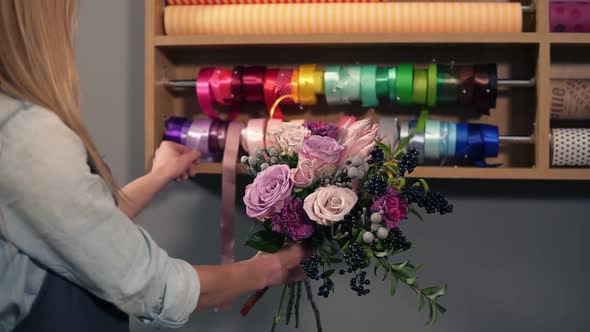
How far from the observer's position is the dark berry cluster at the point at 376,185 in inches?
43.7

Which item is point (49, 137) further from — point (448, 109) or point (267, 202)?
point (448, 109)

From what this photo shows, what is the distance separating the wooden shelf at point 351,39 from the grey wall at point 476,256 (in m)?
0.40

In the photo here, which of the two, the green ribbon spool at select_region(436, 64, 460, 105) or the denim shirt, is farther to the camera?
the green ribbon spool at select_region(436, 64, 460, 105)

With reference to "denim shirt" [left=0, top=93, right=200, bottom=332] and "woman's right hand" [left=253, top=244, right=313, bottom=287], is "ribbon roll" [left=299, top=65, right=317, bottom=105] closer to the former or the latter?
"woman's right hand" [left=253, top=244, right=313, bottom=287]

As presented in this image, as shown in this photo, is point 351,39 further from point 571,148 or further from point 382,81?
point 571,148

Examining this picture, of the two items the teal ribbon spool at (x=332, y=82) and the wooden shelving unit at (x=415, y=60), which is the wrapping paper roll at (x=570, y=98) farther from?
the teal ribbon spool at (x=332, y=82)

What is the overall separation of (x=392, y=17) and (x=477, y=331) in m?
0.84

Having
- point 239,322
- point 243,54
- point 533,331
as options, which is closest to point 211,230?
point 239,322

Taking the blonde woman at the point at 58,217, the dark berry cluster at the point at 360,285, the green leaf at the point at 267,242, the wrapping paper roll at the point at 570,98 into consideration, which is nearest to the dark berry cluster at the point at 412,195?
the dark berry cluster at the point at 360,285

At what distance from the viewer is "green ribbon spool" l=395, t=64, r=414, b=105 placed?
159 centimetres

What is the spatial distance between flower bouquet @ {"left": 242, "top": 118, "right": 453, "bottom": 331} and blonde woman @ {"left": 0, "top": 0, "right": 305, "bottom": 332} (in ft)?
0.87

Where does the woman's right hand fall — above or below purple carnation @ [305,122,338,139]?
below

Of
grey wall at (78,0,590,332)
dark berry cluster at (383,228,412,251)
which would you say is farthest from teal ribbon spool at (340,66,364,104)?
dark berry cluster at (383,228,412,251)

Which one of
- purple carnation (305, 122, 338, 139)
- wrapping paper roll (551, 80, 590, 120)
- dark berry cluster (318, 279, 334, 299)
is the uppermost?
wrapping paper roll (551, 80, 590, 120)
